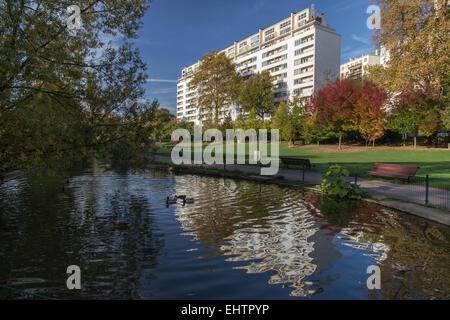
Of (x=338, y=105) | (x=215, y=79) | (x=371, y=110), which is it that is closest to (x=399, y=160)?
(x=371, y=110)

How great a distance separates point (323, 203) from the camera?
10977mm

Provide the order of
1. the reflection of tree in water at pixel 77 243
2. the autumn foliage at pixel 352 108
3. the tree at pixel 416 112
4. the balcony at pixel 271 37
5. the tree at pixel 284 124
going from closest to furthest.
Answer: the reflection of tree in water at pixel 77 243
the tree at pixel 416 112
the autumn foliage at pixel 352 108
the tree at pixel 284 124
the balcony at pixel 271 37

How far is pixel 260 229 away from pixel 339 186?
602 centimetres

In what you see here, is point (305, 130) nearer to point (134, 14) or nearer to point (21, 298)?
point (134, 14)

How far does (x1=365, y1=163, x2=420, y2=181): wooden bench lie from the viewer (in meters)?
14.0

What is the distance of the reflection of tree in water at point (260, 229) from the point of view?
209 inches

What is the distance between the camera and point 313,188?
13773mm

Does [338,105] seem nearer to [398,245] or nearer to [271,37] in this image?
[398,245]

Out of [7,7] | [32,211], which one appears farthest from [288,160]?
[7,7]

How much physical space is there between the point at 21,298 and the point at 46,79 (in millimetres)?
5126

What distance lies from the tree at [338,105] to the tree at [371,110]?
1098 mm

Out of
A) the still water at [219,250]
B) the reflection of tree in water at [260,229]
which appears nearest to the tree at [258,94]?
the reflection of tree in water at [260,229]

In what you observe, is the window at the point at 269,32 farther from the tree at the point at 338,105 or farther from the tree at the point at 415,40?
the tree at the point at 415,40
